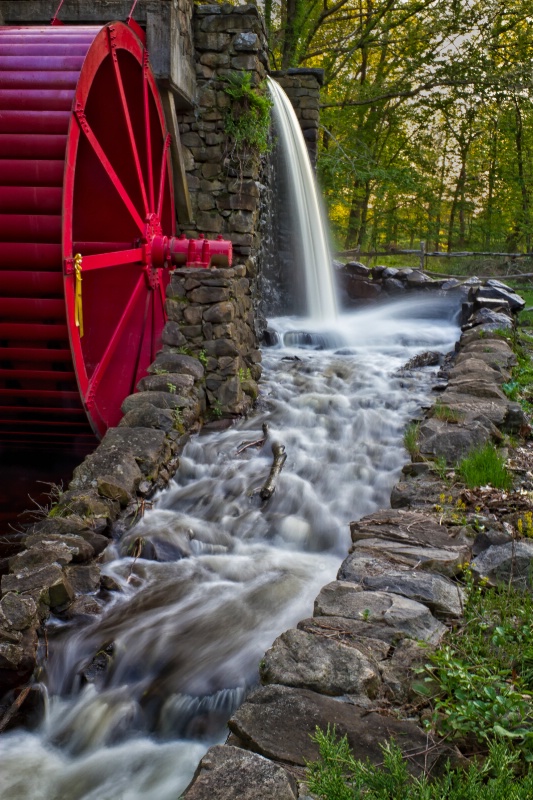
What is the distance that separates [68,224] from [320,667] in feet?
10.7

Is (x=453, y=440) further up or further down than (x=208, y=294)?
further down

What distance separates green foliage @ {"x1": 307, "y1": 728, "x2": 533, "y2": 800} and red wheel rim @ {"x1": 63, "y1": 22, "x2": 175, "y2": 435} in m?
3.89

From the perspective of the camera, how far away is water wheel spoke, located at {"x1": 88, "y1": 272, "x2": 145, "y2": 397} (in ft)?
16.9

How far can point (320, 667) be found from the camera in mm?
2096

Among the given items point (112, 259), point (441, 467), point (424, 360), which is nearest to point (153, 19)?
point (112, 259)

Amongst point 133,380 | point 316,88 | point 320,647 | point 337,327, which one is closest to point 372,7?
point 316,88

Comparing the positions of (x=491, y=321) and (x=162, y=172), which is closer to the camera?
(x=162, y=172)

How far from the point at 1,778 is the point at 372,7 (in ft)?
58.9

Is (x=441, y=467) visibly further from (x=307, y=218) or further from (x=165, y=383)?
(x=307, y=218)

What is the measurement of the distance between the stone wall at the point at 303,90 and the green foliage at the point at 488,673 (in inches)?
387

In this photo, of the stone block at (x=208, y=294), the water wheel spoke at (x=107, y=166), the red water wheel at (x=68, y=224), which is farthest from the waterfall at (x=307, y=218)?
the stone block at (x=208, y=294)

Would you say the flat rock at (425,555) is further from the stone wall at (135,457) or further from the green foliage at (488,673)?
the stone wall at (135,457)

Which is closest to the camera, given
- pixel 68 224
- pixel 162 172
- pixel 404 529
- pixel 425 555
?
pixel 425 555

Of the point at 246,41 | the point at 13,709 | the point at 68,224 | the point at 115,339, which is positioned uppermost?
the point at 246,41
